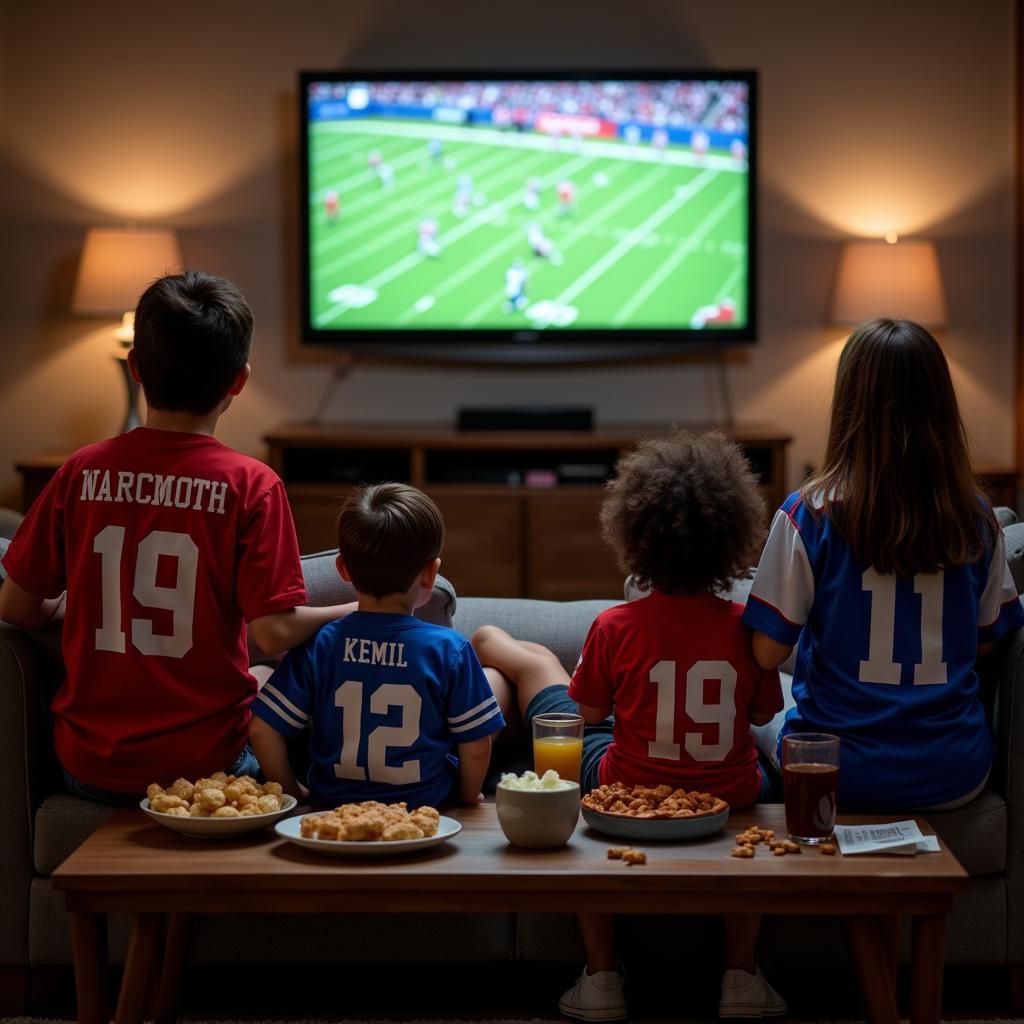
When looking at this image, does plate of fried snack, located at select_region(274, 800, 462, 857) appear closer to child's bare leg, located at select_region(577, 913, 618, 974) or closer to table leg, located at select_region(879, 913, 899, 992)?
child's bare leg, located at select_region(577, 913, 618, 974)

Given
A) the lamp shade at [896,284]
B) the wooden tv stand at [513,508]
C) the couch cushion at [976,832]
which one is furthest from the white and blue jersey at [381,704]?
the lamp shade at [896,284]

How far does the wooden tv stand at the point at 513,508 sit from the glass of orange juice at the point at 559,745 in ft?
9.05

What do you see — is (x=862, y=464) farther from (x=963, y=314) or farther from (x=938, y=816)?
(x=963, y=314)

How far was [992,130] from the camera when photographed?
5.00 meters

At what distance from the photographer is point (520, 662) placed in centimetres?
228

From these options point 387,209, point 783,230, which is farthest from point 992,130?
point 387,209

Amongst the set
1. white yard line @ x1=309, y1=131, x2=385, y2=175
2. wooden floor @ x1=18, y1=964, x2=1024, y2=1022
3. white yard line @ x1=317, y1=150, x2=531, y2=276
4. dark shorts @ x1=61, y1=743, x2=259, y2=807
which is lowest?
wooden floor @ x1=18, y1=964, x2=1024, y2=1022

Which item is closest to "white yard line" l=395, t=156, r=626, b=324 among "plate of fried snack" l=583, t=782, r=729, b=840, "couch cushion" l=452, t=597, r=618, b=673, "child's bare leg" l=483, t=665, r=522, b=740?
"couch cushion" l=452, t=597, r=618, b=673

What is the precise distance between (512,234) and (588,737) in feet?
10.2

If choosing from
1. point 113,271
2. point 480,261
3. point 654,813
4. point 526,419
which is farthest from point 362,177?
point 654,813

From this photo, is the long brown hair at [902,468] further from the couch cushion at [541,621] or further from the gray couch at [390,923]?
the couch cushion at [541,621]

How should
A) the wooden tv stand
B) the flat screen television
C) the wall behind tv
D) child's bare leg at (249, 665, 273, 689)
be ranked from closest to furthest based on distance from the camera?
child's bare leg at (249, 665, 273, 689)
the wooden tv stand
the flat screen television
the wall behind tv

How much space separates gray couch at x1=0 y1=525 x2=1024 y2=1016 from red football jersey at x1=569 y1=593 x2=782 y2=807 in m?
0.30

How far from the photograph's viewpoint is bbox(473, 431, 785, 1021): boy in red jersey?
72.3 inches
